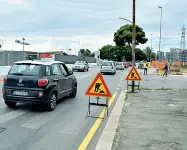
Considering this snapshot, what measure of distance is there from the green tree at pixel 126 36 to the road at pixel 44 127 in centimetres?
8301

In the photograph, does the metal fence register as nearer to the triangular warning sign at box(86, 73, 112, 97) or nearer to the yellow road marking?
the yellow road marking

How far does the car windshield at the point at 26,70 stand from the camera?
30.0ft

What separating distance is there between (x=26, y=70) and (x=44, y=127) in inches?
108

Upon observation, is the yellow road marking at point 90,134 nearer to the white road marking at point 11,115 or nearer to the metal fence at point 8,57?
the white road marking at point 11,115

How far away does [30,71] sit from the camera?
919cm

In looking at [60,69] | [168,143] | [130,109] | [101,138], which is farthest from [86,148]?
[60,69]

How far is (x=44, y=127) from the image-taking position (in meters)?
7.16

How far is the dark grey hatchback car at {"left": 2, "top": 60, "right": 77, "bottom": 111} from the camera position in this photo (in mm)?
8836

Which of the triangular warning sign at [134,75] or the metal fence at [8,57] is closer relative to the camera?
the triangular warning sign at [134,75]

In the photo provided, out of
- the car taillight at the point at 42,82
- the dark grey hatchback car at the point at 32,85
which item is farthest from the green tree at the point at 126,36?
the car taillight at the point at 42,82

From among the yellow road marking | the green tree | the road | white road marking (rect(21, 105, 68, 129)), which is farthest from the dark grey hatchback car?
the green tree

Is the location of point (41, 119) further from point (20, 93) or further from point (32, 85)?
point (20, 93)

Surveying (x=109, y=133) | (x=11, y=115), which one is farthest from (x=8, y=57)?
(x=109, y=133)

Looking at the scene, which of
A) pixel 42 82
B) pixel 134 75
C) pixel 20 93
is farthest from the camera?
pixel 134 75
